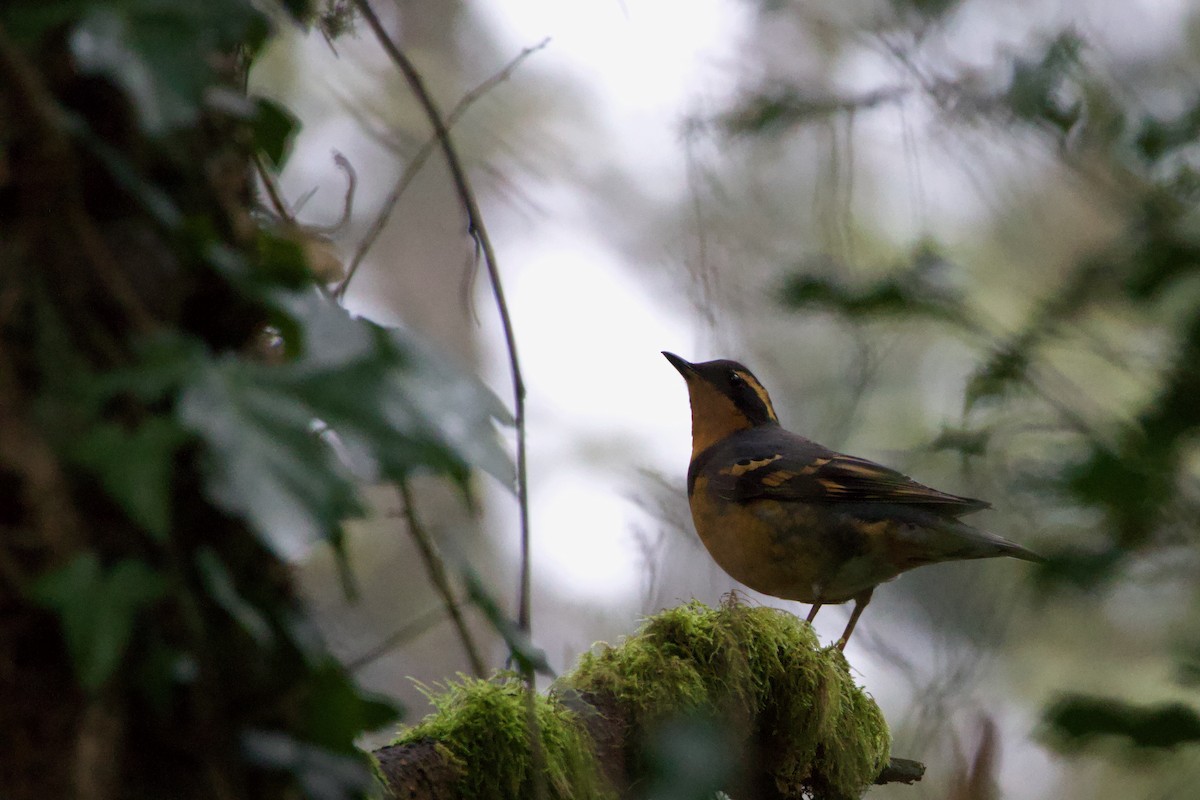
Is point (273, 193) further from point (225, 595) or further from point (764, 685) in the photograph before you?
point (764, 685)

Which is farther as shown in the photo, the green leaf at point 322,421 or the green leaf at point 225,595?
the green leaf at point 225,595

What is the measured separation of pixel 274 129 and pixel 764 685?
2.59m

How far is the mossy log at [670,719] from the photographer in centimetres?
291

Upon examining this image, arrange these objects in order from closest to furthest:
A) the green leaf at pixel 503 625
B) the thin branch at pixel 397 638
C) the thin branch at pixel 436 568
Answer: the green leaf at pixel 503 625, the thin branch at pixel 397 638, the thin branch at pixel 436 568

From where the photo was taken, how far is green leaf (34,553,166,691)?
120 cm

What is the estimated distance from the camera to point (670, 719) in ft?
10.4

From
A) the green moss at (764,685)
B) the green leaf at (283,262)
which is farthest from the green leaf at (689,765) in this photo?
the green leaf at (283,262)

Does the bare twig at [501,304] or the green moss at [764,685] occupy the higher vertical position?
the green moss at [764,685]

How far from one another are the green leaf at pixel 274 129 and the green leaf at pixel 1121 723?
4.92 ft

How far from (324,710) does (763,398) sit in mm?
5314

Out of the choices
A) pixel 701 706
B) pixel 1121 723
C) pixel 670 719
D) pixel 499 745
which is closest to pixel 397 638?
pixel 1121 723

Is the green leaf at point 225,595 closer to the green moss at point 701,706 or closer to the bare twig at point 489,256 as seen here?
the bare twig at point 489,256

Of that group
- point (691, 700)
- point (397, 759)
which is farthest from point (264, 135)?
point (691, 700)

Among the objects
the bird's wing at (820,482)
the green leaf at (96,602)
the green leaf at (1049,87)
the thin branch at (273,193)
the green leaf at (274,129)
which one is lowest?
the green leaf at (96,602)
